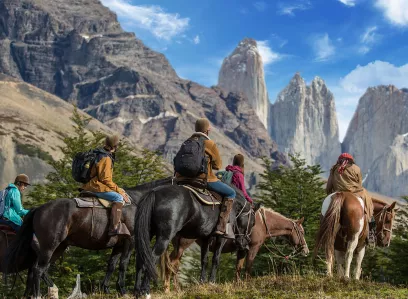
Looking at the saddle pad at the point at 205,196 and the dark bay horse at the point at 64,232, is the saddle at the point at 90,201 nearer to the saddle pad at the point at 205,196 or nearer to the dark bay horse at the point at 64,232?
the dark bay horse at the point at 64,232

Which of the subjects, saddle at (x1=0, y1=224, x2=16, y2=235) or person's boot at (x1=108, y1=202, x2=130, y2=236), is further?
saddle at (x1=0, y1=224, x2=16, y2=235)

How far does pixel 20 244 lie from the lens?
9.70m

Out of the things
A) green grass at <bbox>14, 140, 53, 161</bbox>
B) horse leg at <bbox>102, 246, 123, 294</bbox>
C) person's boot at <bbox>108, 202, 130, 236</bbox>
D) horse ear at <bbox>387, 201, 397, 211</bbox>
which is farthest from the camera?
green grass at <bbox>14, 140, 53, 161</bbox>

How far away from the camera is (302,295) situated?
24.6 feet

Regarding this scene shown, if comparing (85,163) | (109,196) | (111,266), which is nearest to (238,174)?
(109,196)

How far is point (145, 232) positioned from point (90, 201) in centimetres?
236

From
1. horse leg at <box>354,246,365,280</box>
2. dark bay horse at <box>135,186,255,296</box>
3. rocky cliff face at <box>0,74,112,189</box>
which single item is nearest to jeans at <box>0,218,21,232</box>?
dark bay horse at <box>135,186,255,296</box>

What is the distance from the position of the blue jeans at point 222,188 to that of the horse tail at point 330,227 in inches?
91.5

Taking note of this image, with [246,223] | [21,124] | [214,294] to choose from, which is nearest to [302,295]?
[214,294]

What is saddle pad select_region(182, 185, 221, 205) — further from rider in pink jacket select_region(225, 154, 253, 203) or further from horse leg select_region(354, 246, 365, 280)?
horse leg select_region(354, 246, 365, 280)

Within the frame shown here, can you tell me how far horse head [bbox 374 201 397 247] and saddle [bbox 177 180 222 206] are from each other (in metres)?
5.29

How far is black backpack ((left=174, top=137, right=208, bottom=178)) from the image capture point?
30.8 ft

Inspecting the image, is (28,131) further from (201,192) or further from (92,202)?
(201,192)

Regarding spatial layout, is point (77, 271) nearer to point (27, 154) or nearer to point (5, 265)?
point (5, 265)
